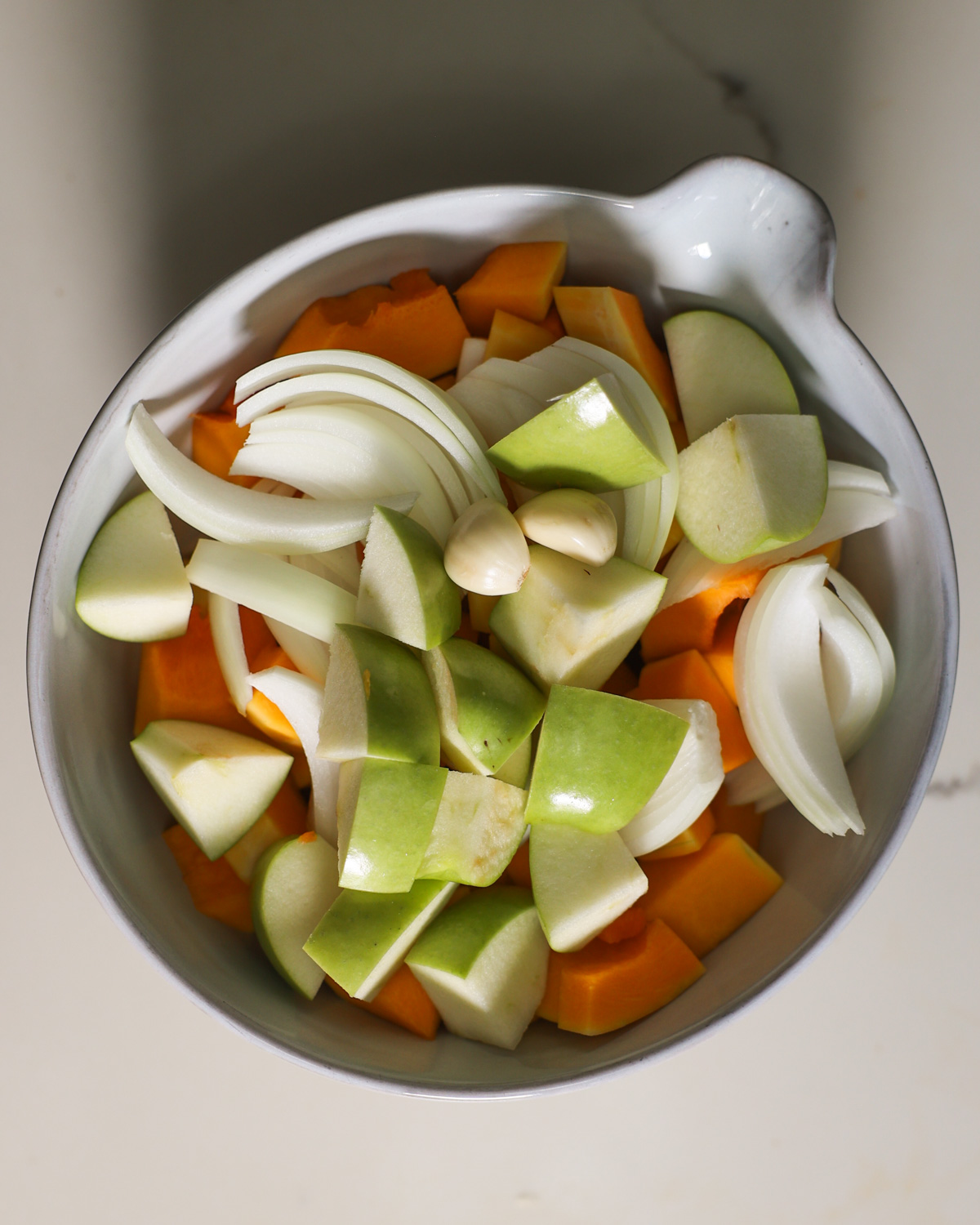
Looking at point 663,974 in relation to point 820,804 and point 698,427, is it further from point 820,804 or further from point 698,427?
point 698,427

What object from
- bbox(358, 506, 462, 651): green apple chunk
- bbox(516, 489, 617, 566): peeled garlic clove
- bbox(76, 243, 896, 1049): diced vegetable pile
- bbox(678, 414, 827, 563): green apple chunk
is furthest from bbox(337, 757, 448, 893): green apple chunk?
bbox(678, 414, 827, 563): green apple chunk

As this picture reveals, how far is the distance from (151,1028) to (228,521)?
1.94 feet

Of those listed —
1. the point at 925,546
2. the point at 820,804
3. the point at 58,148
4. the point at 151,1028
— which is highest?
the point at 58,148

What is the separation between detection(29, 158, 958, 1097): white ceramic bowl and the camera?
28.5 inches

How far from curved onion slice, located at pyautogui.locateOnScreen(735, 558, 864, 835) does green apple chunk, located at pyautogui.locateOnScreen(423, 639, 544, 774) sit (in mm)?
198

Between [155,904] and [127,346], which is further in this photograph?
[127,346]

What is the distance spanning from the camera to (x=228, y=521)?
2.60 ft

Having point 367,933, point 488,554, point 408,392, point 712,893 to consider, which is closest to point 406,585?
point 488,554

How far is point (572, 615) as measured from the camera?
29.2 inches

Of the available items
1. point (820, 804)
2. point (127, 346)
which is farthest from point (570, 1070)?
Answer: point (127, 346)

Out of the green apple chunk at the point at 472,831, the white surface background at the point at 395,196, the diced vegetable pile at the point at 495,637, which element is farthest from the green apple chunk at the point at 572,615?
the white surface background at the point at 395,196

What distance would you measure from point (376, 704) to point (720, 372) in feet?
1.41

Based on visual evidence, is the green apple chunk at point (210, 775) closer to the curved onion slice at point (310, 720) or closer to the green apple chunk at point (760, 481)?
the curved onion slice at point (310, 720)

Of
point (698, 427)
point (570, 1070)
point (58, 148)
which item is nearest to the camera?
point (570, 1070)
